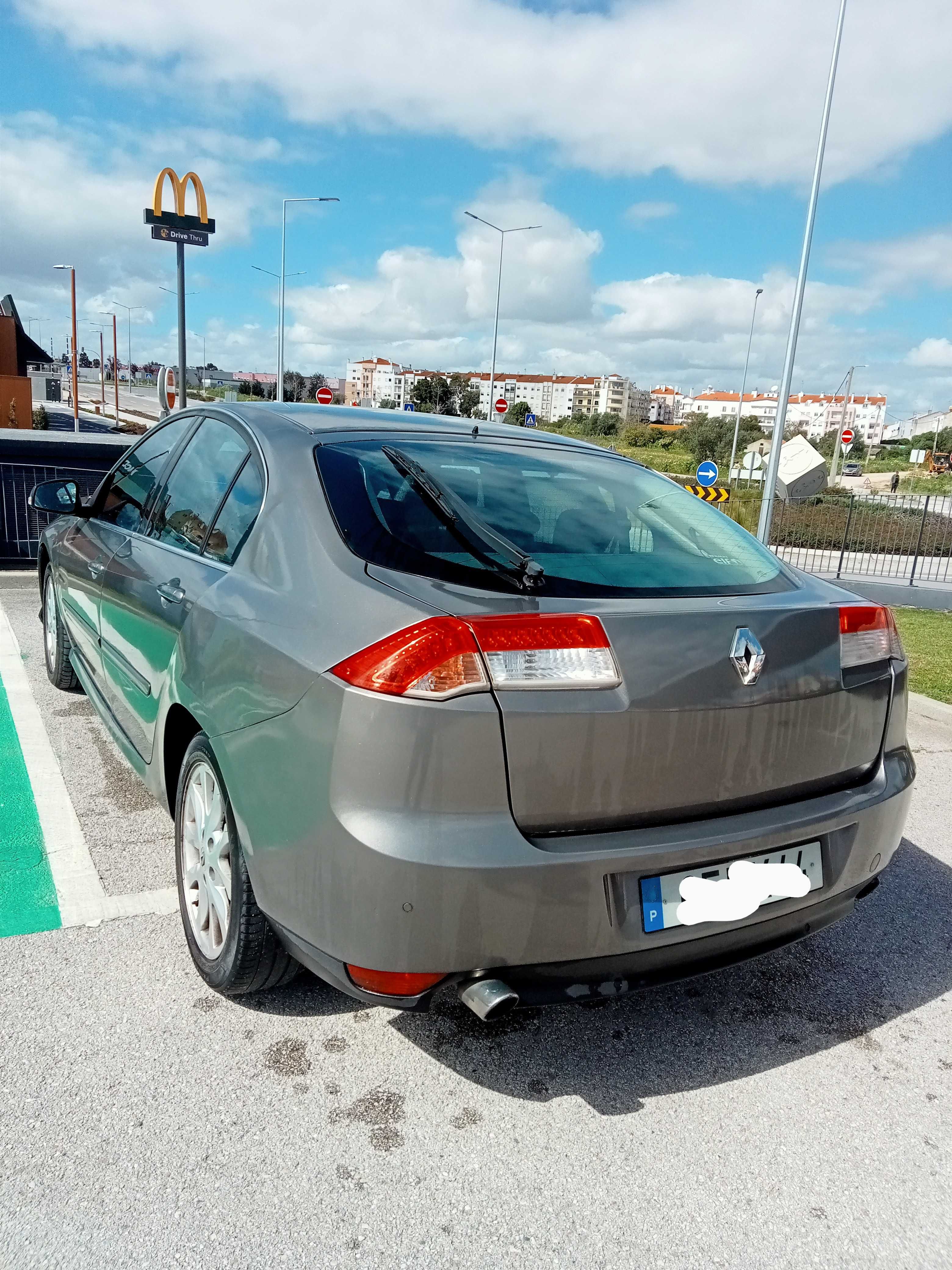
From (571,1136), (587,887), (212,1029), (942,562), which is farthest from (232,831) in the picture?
(942,562)

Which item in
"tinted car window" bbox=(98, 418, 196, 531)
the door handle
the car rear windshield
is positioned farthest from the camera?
"tinted car window" bbox=(98, 418, 196, 531)

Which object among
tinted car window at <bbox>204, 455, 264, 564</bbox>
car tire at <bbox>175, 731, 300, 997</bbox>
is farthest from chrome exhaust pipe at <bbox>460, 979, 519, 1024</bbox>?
tinted car window at <bbox>204, 455, 264, 564</bbox>

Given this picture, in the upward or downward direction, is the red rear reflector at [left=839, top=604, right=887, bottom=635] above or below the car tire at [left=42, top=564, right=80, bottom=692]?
above

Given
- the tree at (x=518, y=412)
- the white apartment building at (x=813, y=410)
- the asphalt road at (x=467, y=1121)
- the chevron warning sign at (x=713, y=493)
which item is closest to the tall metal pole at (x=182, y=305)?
the chevron warning sign at (x=713, y=493)

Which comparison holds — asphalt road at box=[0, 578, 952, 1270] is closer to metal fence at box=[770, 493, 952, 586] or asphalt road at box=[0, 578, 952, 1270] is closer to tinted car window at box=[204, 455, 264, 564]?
tinted car window at box=[204, 455, 264, 564]

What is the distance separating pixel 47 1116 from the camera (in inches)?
80.6

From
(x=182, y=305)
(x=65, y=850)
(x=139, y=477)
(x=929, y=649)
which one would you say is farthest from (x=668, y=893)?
(x=182, y=305)

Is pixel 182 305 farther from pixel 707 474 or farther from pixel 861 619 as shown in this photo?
pixel 861 619

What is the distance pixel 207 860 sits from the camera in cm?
252

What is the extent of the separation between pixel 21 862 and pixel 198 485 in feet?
4.78

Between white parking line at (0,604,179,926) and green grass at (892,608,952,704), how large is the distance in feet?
11.5

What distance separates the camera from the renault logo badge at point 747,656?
80.7 inches

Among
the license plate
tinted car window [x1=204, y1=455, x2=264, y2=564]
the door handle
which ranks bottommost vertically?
the license plate

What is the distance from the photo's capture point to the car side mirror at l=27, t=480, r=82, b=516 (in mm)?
4363
